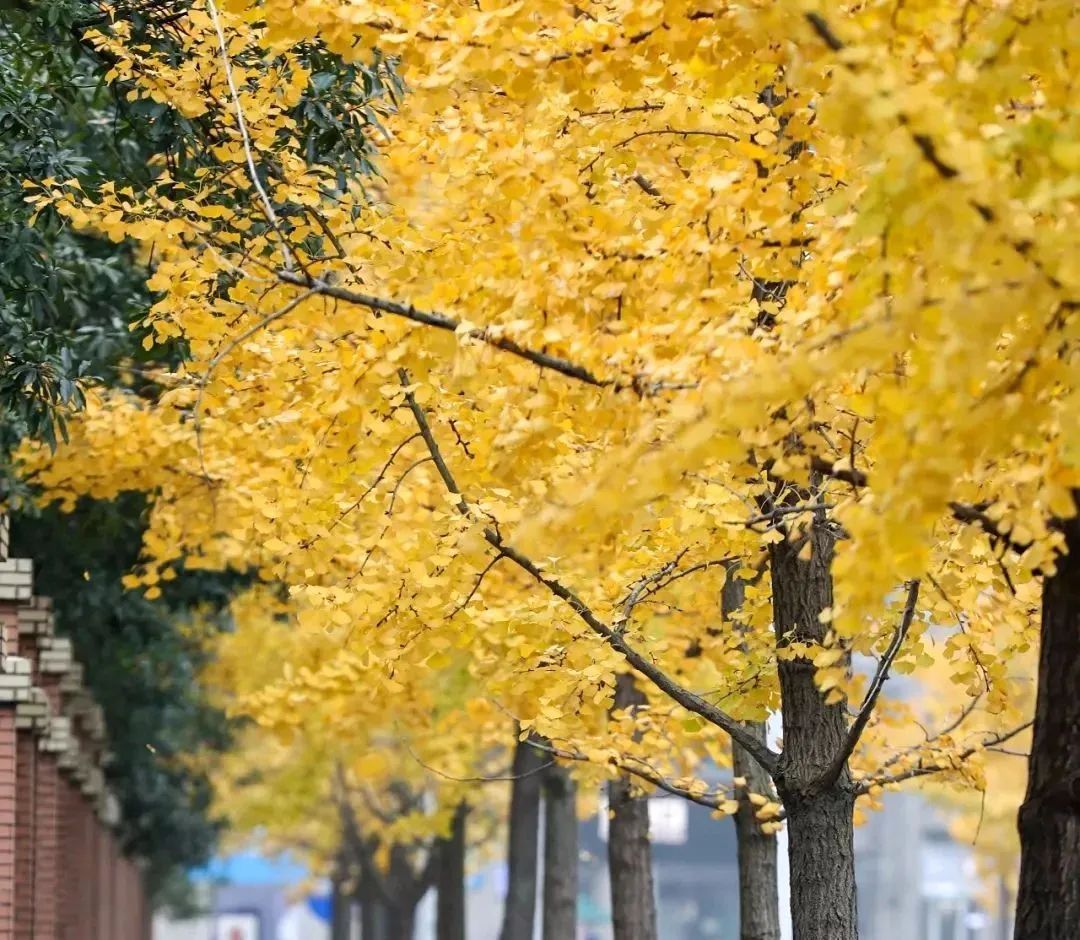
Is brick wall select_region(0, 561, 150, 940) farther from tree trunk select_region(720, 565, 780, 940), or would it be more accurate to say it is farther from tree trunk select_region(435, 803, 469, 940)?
tree trunk select_region(720, 565, 780, 940)

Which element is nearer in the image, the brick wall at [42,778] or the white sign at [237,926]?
the brick wall at [42,778]

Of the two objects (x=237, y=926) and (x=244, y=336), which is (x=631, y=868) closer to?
(x=244, y=336)

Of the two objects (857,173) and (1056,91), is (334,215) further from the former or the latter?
(1056,91)

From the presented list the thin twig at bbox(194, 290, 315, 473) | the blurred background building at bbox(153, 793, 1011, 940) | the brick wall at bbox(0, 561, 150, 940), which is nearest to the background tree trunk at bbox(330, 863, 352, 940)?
the brick wall at bbox(0, 561, 150, 940)

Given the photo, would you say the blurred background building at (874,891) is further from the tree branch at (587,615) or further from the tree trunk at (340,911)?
the tree branch at (587,615)

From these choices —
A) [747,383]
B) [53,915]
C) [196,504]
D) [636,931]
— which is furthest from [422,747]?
[747,383]

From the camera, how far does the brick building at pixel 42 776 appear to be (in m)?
15.2

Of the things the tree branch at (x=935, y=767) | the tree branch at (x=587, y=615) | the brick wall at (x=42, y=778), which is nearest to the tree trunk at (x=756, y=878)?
the tree branch at (x=935, y=767)

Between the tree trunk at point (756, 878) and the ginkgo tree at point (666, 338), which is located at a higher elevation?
the ginkgo tree at point (666, 338)

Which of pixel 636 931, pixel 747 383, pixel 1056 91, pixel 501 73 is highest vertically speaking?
pixel 501 73

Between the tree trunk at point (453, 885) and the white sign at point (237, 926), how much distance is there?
1407 inches

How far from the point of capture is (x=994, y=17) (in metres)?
5.89

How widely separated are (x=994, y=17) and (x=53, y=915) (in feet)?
50.9

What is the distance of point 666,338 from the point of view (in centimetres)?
738
